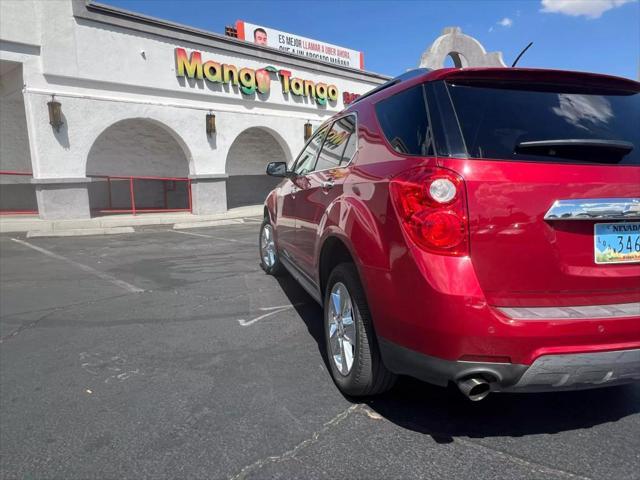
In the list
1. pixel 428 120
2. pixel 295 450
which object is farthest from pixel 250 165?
pixel 295 450

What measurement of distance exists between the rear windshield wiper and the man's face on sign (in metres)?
28.4

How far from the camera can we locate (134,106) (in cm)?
1277

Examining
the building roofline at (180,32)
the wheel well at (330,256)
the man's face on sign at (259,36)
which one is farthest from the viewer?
the man's face on sign at (259,36)

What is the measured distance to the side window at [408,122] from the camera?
83.9 inches

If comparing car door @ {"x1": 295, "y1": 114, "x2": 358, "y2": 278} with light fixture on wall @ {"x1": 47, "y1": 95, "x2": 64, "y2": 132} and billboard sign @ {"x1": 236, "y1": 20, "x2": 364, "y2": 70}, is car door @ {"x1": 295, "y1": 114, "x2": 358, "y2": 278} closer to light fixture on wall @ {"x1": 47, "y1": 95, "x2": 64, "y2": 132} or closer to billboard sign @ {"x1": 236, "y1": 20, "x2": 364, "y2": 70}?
light fixture on wall @ {"x1": 47, "y1": 95, "x2": 64, "y2": 132}

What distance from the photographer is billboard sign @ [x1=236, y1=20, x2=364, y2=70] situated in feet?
87.7

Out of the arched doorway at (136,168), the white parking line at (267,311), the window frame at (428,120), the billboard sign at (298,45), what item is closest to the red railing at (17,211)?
the arched doorway at (136,168)

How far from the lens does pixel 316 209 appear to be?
3338 millimetres

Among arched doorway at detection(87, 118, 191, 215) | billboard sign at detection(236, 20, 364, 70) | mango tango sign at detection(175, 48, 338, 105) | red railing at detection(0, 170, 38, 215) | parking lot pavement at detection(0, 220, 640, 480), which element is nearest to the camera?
parking lot pavement at detection(0, 220, 640, 480)

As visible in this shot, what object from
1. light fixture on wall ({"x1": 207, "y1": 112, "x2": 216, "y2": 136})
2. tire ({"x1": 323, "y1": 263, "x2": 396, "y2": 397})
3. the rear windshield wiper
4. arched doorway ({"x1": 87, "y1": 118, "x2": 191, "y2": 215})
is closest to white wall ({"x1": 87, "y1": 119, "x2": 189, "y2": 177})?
arched doorway ({"x1": 87, "y1": 118, "x2": 191, "y2": 215})

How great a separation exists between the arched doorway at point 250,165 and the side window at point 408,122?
16196 millimetres

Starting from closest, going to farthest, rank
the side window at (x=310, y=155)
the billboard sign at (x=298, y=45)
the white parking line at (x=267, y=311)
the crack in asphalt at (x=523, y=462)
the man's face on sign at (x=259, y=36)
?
the crack in asphalt at (x=523, y=462) → the side window at (x=310, y=155) → the white parking line at (x=267, y=311) → the billboard sign at (x=298, y=45) → the man's face on sign at (x=259, y=36)

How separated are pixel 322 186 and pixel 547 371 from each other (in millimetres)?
1934

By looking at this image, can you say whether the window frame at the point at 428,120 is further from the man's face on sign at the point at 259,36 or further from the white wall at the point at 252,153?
the man's face on sign at the point at 259,36
